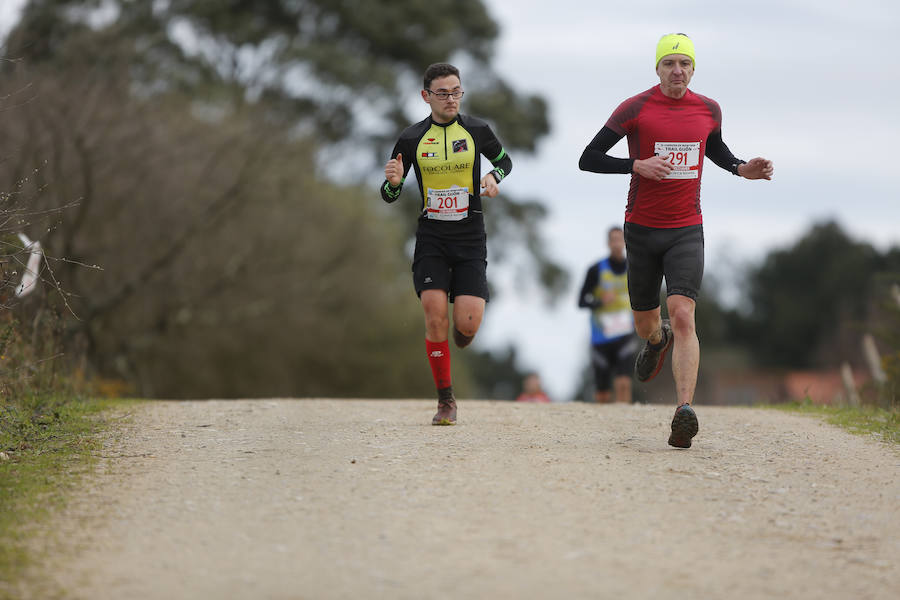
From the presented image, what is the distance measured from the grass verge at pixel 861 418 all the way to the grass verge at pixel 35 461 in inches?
216

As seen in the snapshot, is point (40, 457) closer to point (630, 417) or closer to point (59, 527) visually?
point (59, 527)

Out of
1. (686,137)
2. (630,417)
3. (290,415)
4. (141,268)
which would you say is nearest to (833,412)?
(630,417)

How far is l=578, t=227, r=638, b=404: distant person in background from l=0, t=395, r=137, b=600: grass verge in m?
5.60

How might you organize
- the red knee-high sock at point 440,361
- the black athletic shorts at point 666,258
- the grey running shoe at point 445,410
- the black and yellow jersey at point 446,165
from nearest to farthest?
the black athletic shorts at point 666,258 → the black and yellow jersey at point 446,165 → the grey running shoe at point 445,410 → the red knee-high sock at point 440,361

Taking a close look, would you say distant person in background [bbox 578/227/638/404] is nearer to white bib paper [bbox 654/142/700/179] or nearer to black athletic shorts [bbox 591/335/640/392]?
black athletic shorts [bbox 591/335/640/392]

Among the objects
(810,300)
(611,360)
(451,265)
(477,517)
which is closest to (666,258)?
(451,265)

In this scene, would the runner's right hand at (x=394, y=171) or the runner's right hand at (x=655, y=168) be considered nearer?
the runner's right hand at (x=655, y=168)

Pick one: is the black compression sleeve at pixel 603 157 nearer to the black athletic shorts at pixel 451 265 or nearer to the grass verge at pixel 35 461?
the black athletic shorts at pixel 451 265

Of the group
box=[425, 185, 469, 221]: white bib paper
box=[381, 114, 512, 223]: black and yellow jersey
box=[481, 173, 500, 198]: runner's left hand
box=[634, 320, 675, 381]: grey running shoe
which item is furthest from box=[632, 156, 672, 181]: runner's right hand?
box=[634, 320, 675, 381]: grey running shoe

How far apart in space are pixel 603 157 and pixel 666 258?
2.58ft

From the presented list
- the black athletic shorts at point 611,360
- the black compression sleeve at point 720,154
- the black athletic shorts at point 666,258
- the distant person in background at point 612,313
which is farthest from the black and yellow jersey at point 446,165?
the black athletic shorts at point 611,360

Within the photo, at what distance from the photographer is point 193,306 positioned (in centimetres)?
2755

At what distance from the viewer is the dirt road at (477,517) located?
5082mm

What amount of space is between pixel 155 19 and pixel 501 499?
92.0 feet
